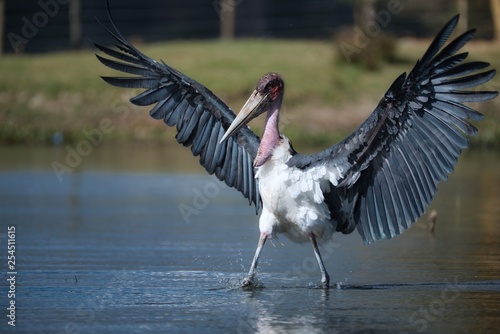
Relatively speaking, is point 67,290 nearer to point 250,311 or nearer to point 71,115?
point 250,311

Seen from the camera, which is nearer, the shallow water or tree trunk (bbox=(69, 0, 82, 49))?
the shallow water

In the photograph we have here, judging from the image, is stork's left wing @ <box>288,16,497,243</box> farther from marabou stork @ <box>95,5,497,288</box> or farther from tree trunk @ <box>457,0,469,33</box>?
tree trunk @ <box>457,0,469,33</box>

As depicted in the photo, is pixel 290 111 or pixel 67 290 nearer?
pixel 67 290

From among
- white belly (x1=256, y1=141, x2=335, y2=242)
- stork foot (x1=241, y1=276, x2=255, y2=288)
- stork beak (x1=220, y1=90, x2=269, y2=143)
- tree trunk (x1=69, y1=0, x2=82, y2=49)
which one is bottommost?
stork foot (x1=241, y1=276, x2=255, y2=288)

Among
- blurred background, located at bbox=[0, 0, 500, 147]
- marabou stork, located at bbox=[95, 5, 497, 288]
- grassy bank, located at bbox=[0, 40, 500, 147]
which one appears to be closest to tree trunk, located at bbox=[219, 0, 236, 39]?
blurred background, located at bbox=[0, 0, 500, 147]

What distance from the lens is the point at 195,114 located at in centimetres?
1076

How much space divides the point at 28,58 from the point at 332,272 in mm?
26326

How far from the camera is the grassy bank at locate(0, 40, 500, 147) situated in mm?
28203

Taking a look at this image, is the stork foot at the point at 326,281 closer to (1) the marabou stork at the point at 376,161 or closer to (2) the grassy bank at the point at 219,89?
(1) the marabou stork at the point at 376,161

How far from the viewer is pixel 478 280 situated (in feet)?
32.3

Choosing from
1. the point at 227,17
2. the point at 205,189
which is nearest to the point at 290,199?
the point at 205,189

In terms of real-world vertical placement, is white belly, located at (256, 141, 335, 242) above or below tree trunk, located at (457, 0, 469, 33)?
below

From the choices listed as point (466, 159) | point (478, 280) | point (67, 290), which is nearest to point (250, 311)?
point (67, 290)

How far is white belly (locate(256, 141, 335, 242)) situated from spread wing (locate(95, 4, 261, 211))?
1.01 metres
